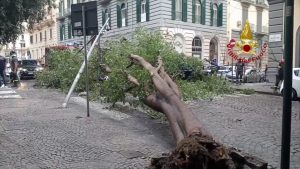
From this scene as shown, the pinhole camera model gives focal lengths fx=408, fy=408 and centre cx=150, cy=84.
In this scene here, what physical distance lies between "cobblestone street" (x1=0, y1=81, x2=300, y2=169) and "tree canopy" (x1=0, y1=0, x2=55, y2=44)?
12.1m

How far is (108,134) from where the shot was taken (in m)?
8.27

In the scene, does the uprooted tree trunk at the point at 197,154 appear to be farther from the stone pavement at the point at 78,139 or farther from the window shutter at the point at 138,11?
the window shutter at the point at 138,11

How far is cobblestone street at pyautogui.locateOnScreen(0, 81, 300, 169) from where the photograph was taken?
6363mm

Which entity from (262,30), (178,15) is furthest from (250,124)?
(262,30)

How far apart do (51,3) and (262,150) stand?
24.0m

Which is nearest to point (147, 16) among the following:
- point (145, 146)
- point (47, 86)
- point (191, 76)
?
point (47, 86)

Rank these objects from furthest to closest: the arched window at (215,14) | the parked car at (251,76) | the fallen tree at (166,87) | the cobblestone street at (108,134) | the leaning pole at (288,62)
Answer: the arched window at (215,14) < the parked car at (251,76) < the cobblestone street at (108,134) < the fallen tree at (166,87) < the leaning pole at (288,62)

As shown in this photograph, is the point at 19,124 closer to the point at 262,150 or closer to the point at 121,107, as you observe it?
the point at 121,107

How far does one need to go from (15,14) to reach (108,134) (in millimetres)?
18073

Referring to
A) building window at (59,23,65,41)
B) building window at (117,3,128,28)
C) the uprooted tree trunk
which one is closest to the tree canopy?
building window at (117,3,128,28)

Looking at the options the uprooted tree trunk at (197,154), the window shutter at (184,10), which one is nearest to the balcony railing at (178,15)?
the window shutter at (184,10)

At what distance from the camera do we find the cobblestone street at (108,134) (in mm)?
6363

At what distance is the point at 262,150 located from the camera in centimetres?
691

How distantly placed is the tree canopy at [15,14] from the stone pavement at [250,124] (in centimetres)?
1463
